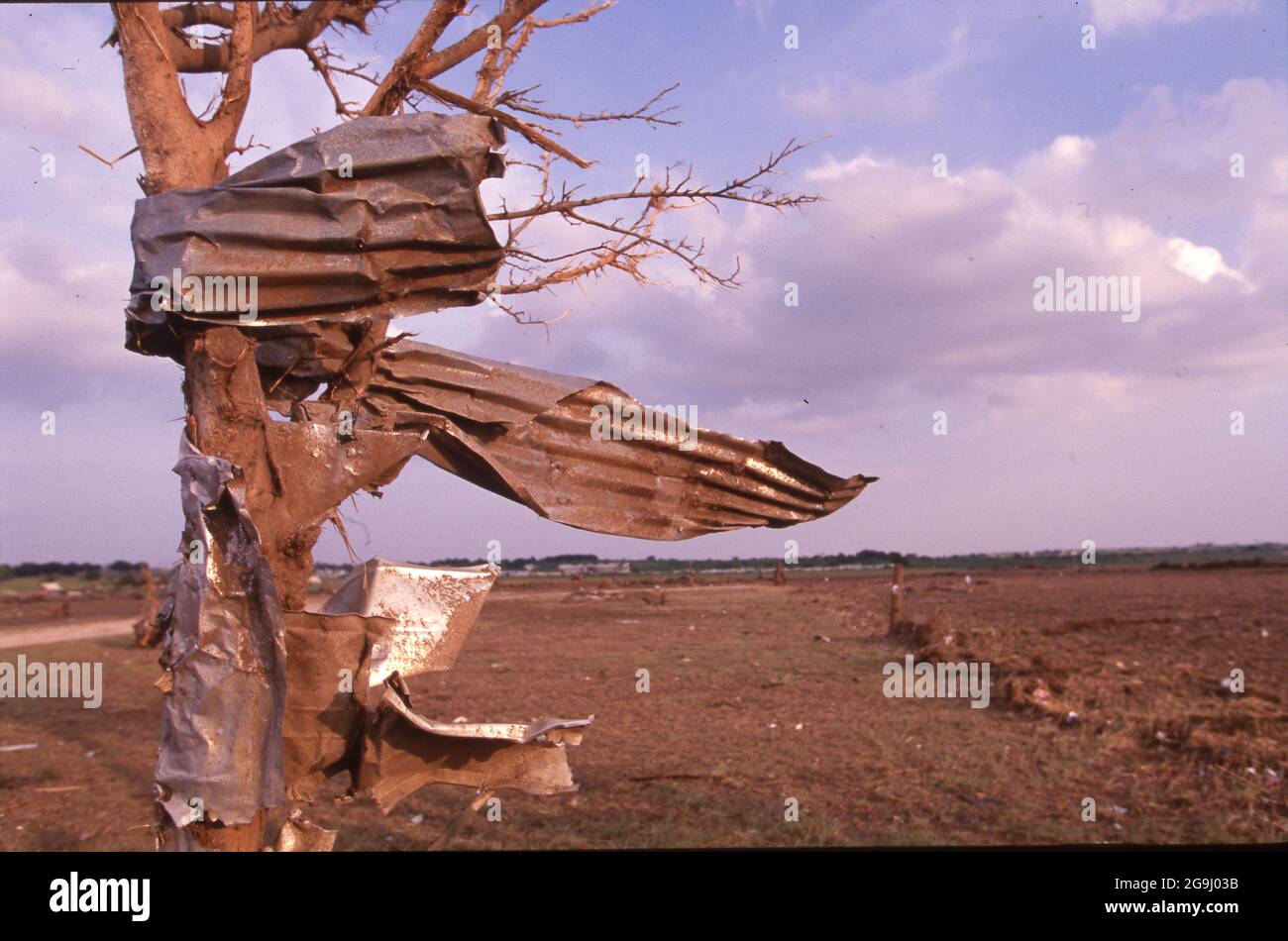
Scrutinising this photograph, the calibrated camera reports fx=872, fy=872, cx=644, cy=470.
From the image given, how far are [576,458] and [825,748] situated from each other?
6.37 meters

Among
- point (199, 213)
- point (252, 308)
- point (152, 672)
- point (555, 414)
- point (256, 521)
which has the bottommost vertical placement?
point (152, 672)

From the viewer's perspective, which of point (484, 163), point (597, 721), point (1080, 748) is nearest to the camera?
point (484, 163)

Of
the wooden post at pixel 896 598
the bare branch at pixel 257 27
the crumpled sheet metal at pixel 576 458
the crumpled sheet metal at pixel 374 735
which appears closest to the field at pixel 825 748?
the wooden post at pixel 896 598

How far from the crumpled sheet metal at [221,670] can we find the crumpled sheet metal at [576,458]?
2.57 ft

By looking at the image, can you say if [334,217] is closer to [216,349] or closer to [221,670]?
[216,349]

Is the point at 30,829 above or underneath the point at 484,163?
underneath

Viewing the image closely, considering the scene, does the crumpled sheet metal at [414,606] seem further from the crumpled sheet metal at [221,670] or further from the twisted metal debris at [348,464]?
the crumpled sheet metal at [221,670]

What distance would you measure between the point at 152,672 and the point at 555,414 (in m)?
15.7

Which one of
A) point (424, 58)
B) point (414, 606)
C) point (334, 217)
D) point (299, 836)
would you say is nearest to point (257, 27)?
point (424, 58)

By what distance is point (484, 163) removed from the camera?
120 inches

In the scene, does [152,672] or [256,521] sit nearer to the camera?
[256,521]

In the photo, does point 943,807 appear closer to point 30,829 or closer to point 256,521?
point 256,521

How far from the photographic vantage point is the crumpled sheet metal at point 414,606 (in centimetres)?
360
